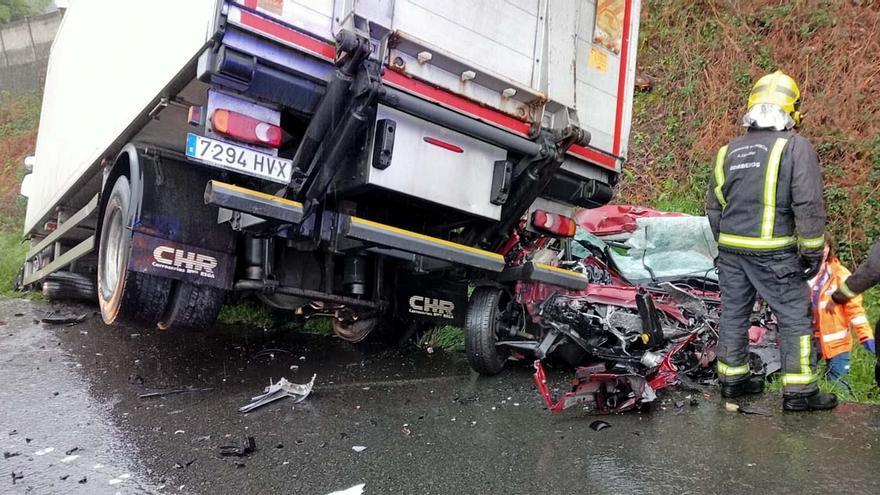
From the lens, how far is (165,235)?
10.7 feet

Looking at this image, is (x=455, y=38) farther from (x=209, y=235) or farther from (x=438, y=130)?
(x=209, y=235)

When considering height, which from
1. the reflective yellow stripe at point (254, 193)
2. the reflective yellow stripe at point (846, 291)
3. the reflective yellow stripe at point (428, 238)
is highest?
the reflective yellow stripe at point (254, 193)

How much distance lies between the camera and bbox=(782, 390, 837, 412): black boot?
3.01 meters

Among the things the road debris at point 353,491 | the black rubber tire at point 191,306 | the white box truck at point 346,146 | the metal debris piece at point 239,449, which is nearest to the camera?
the road debris at point 353,491

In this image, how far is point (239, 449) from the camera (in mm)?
2514

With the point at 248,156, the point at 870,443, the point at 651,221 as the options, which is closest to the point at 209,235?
the point at 248,156

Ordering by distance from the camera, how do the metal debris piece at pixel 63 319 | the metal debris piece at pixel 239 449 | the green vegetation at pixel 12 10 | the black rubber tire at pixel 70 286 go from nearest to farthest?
the metal debris piece at pixel 239 449
the metal debris piece at pixel 63 319
the black rubber tire at pixel 70 286
the green vegetation at pixel 12 10

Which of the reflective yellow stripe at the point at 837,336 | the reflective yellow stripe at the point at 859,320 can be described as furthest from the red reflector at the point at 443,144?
the reflective yellow stripe at the point at 859,320

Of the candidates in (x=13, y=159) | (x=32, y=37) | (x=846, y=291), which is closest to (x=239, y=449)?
(x=846, y=291)

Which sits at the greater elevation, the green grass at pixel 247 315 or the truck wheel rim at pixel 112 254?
the truck wheel rim at pixel 112 254

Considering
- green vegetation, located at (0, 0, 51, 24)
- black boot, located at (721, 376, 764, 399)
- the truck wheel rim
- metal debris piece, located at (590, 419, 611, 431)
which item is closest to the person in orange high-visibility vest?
black boot, located at (721, 376, 764, 399)

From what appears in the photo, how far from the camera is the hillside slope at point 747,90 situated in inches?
226

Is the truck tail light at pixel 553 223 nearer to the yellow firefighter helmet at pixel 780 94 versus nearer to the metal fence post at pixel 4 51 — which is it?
the yellow firefighter helmet at pixel 780 94

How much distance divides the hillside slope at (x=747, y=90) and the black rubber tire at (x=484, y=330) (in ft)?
12.5
